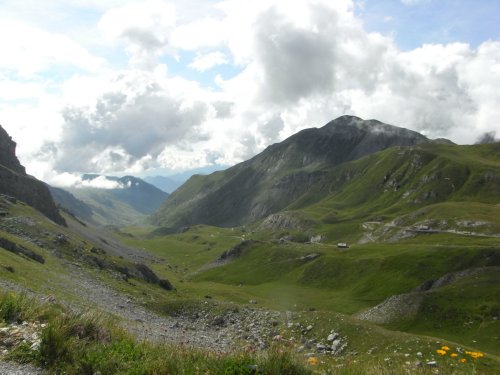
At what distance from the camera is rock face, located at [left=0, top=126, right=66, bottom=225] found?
13624cm

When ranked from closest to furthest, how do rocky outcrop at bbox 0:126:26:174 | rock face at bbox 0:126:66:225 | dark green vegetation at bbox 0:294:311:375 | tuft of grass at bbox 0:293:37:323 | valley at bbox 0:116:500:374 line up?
1. dark green vegetation at bbox 0:294:311:375
2. valley at bbox 0:116:500:374
3. tuft of grass at bbox 0:293:37:323
4. rock face at bbox 0:126:66:225
5. rocky outcrop at bbox 0:126:26:174

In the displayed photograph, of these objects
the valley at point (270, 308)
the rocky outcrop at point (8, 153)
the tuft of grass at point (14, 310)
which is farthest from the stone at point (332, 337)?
the rocky outcrop at point (8, 153)

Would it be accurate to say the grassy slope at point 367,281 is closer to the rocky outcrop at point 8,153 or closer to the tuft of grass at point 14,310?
the tuft of grass at point 14,310

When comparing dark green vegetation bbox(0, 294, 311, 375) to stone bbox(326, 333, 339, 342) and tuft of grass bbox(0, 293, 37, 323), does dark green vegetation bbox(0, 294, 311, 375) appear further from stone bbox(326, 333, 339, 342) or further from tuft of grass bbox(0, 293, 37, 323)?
stone bbox(326, 333, 339, 342)

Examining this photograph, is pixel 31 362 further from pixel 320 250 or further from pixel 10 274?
pixel 320 250

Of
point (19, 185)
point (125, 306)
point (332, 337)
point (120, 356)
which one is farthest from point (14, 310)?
point (19, 185)

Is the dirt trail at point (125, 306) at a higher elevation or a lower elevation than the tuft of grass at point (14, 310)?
lower

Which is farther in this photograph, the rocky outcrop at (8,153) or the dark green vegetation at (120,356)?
the rocky outcrop at (8,153)

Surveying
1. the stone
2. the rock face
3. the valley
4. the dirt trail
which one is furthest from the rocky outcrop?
the stone

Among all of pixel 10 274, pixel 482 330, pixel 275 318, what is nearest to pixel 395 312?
pixel 482 330

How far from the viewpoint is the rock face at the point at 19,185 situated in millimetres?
136238

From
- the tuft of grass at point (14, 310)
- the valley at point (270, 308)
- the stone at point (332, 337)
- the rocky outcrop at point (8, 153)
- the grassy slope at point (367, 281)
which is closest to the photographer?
the valley at point (270, 308)

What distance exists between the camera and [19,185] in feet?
465

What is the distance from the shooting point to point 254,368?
1245cm
